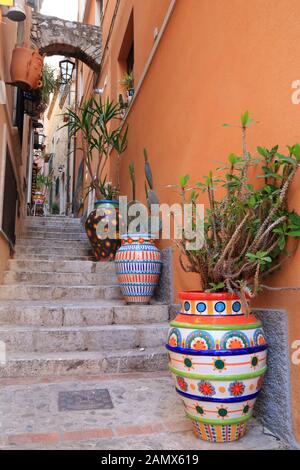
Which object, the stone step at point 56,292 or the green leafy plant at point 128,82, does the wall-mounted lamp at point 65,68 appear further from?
the stone step at point 56,292

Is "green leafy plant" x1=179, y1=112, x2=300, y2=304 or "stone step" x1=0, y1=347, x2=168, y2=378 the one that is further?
"stone step" x1=0, y1=347, x2=168, y2=378

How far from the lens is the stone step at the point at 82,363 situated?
260cm

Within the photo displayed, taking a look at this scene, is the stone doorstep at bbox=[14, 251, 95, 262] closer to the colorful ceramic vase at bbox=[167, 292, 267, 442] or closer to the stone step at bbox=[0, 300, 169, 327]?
the stone step at bbox=[0, 300, 169, 327]

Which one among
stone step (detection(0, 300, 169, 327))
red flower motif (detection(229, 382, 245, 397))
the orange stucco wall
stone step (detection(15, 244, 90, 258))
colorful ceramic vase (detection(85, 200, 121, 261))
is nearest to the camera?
red flower motif (detection(229, 382, 245, 397))

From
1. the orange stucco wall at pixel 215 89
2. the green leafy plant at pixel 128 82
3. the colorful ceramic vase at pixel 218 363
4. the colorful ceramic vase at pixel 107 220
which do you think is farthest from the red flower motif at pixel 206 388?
the green leafy plant at pixel 128 82

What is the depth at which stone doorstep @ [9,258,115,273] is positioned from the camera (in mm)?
4364

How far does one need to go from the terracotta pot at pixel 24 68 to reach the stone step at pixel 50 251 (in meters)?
1.99

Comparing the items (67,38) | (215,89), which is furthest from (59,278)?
(67,38)

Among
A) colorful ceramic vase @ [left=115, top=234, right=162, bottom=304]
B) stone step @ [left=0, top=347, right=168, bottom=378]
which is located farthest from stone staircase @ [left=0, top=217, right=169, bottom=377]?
colorful ceramic vase @ [left=115, top=234, right=162, bottom=304]

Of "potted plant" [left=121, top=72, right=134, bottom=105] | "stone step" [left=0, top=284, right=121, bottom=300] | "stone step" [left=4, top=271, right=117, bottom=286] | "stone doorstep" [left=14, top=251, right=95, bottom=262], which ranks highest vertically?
"potted plant" [left=121, top=72, right=134, bottom=105]

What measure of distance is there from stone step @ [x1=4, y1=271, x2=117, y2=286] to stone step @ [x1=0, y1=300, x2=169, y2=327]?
1.95 ft

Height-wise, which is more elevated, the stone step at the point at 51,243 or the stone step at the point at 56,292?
the stone step at the point at 51,243

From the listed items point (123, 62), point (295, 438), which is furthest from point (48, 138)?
point (295, 438)

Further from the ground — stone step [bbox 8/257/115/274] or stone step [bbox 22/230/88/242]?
stone step [bbox 22/230/88/242]
